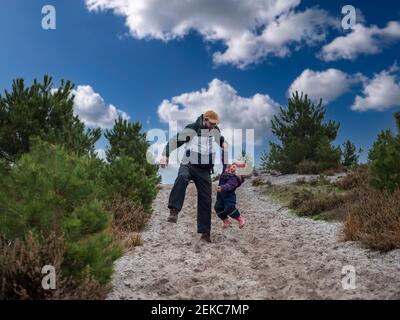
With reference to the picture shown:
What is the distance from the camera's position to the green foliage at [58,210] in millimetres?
4543

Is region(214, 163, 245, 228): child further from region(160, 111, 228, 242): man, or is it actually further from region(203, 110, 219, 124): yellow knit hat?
region(203, 110, 219, 124): yellow knit hat

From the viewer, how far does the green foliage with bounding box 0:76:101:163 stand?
13.1m

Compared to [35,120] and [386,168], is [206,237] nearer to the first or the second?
[386,168]

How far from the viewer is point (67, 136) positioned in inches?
508

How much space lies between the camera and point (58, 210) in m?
4.63

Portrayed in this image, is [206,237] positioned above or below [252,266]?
above

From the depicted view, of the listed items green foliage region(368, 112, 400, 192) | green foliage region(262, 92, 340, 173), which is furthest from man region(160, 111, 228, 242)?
green foliage region(262, 92, 340, 173)

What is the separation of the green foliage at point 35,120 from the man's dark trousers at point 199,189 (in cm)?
606

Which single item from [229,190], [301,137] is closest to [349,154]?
[301,137]

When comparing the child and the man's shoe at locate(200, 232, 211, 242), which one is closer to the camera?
the man's shoe at locate(200, 232, 211, 242)

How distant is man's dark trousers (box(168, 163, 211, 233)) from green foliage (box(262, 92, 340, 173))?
14104 mm

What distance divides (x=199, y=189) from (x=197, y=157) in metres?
0.63
